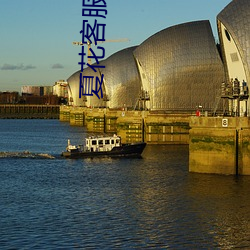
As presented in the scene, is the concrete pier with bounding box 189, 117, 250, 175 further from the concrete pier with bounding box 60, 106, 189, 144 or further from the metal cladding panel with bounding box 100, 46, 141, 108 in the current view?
the metal cladding panel with bounding box 100, 46, 141, 108

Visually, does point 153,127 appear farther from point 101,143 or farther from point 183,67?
point 101,143

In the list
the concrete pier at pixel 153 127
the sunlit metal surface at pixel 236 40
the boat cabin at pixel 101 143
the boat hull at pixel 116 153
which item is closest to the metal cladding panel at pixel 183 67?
the concrete pier at pixel 153 127

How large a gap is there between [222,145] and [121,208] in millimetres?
12264

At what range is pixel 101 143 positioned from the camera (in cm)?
6431

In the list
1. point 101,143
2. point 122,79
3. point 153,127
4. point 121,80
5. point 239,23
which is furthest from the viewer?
point 121,80

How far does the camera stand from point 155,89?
8725 centimetres

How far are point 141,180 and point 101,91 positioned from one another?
3184 inches

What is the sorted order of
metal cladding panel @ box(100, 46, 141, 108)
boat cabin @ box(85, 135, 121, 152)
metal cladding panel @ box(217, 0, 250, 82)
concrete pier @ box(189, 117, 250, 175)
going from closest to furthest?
concrete pier @ box(189, 117, 250, 175) < metal cladding panel @ box(217, 0, 250, 82) < boat cabin @ box(85, 135, 121, 152) < metal cladding panel @ box(100, 46, 141, 108)

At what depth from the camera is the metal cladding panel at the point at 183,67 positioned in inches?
3248

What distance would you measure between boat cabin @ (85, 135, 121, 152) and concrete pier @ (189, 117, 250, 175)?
17114 millimetres

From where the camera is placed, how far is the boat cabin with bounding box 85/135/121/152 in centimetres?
6387

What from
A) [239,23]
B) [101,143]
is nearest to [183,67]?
[101,143]

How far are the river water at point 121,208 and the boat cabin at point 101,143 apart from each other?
22.5 ft

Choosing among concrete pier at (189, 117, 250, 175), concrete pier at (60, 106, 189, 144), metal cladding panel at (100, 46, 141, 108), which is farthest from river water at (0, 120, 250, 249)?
metal cladding panel at (100, 46, 141, 108)
